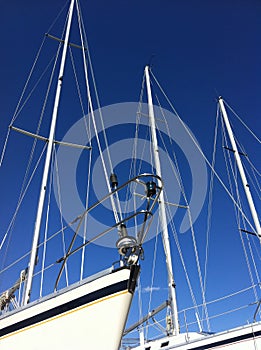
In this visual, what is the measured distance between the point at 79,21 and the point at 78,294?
1286cm

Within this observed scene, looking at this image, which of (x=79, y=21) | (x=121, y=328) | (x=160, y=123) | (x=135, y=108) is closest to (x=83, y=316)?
(x=121, y=328)

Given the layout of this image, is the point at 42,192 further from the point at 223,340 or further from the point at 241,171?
the point at 241,171

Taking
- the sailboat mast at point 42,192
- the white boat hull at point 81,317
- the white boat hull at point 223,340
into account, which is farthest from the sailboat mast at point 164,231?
the white boat hull at point 81,317

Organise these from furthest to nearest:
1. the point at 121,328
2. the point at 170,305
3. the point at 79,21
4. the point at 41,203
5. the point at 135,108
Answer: the point at 135,108 < the point at 79,21 < the point at 170,305 < the point at 41,203 < the point at 121,328

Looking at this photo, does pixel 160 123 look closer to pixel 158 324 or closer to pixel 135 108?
pixel 135 108

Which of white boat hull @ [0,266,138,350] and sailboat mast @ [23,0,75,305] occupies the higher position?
sailboat mast @ [23,0,75,305]

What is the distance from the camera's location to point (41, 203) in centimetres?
851

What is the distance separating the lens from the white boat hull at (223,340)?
8.46 m

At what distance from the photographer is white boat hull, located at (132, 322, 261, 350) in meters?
8.46

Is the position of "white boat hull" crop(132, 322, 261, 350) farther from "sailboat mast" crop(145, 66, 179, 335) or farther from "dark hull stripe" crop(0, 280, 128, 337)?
"dark hull stripe" crop(0, 280, 128, 337)

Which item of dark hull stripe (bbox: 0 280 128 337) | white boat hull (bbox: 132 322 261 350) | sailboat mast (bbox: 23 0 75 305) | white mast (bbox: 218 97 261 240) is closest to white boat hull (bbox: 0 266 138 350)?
dark hull stripe (bbox: 0 280 128 337)

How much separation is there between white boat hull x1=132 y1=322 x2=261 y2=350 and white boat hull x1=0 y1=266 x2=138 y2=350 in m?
5.77

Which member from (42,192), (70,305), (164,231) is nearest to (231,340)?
(164,231)

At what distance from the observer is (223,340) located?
29.7 ft
